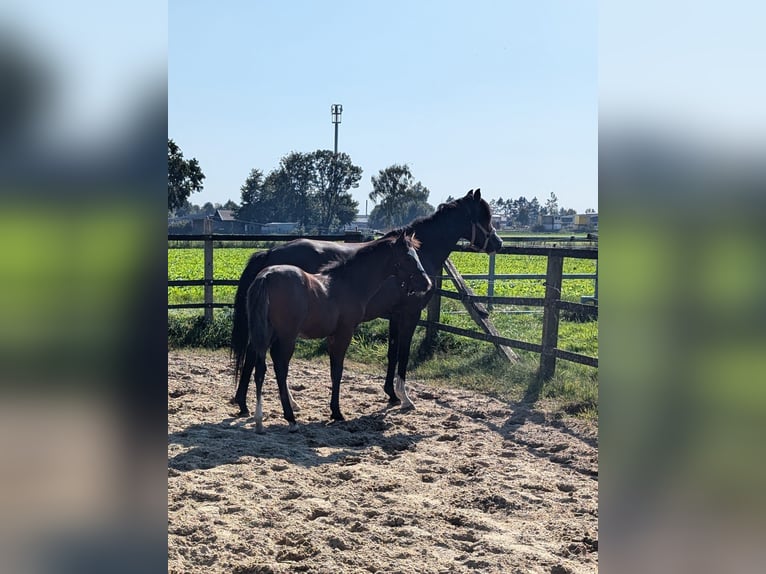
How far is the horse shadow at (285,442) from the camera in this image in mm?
4539

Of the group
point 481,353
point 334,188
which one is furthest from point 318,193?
point 481,353

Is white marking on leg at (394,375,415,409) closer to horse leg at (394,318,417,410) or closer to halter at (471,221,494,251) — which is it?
horse leg at (394,318,417,410)

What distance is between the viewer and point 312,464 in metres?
4.52

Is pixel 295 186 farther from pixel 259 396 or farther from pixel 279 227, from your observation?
pixel 259 396

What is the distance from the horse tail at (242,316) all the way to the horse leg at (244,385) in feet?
0.16

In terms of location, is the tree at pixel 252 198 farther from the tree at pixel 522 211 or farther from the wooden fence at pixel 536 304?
the wooden fence at pixel 536 304

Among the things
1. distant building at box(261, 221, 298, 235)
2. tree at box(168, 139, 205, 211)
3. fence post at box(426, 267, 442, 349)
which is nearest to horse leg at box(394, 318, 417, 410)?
fence post at box(426, 267, 442, 349)

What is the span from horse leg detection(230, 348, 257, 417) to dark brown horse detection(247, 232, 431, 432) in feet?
0.25

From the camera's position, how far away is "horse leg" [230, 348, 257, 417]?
586 cm
